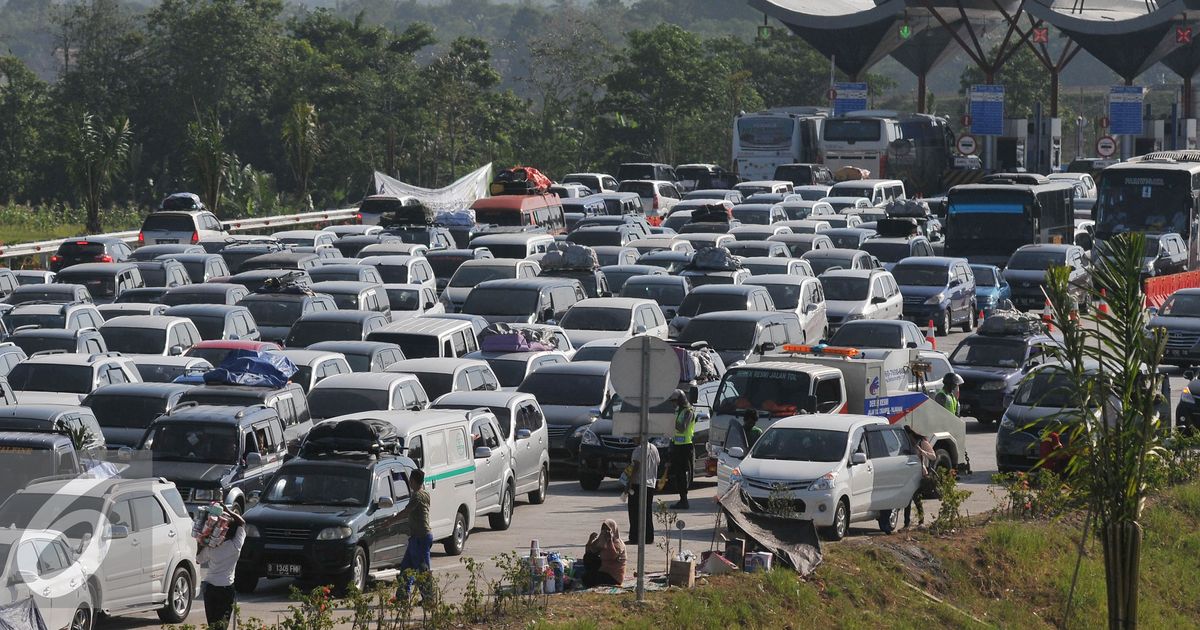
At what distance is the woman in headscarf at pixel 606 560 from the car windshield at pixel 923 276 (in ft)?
79.8

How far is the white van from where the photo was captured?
62.8 ft

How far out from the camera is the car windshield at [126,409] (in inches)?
855

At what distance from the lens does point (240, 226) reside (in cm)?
5444

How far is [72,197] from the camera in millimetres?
75125

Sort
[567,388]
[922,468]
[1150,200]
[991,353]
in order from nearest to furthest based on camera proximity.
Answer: [922,468]
[567,388]
[991,353]
[1150,200]

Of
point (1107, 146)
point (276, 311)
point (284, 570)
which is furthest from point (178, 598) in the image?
point (1107, 146)

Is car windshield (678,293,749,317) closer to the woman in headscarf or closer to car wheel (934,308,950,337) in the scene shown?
car wheel (934,308,950,337)

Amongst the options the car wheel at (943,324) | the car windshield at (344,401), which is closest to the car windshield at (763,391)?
the car windshield at (344,401)

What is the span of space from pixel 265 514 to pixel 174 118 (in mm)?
66605

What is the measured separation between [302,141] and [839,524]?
52.9 metres

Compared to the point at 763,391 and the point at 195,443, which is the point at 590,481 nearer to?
the point at 763,391

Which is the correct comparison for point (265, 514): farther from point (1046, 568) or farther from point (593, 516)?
point (1046, 568)

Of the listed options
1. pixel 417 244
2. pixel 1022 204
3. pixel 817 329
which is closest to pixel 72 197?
pixel 417 244

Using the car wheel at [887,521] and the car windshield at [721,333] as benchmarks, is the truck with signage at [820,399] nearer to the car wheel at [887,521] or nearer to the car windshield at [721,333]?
the car wheel at [887,521]
